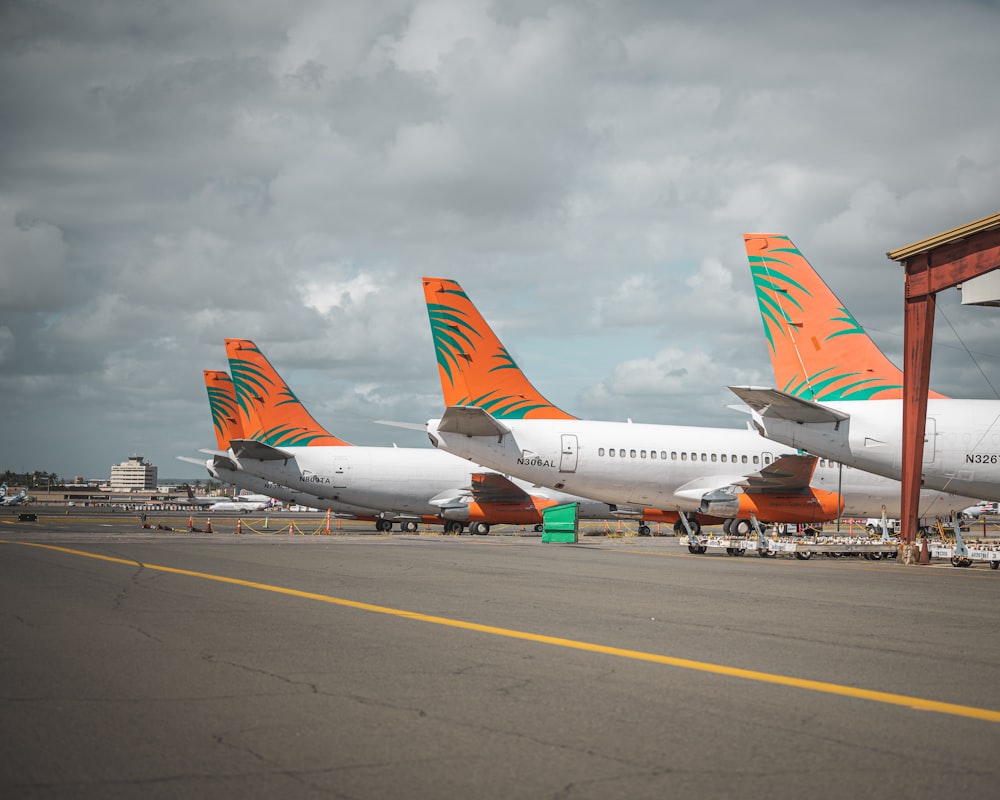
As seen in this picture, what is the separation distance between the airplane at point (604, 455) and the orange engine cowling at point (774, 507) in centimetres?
3

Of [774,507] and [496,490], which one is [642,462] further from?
[496,490]

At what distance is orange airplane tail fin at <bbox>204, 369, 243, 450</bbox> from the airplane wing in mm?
31289

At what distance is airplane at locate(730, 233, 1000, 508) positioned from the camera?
78.3 feet

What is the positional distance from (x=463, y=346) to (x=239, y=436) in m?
20.1

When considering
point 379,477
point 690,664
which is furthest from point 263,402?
point 690,664

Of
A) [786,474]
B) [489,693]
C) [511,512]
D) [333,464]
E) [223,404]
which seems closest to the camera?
[489,693]

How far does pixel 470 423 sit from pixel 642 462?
697cm

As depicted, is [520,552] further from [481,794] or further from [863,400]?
[481,794]

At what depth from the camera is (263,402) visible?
45.4 m

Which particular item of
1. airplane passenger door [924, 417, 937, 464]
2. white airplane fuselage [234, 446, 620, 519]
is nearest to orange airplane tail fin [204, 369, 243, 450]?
→ white airplane fuselage [234, 446, 620, 519]

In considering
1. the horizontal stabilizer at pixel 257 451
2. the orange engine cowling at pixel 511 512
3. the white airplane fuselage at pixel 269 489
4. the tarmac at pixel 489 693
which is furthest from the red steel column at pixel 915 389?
the white airplane fuselage at pixel 269 489

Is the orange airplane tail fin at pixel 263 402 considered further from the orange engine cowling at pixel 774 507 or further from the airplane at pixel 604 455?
the orange engine cowling at pixel 774 507

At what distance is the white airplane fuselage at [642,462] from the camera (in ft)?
103

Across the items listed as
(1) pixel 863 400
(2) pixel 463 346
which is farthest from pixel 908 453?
(2) pixel 463 346
